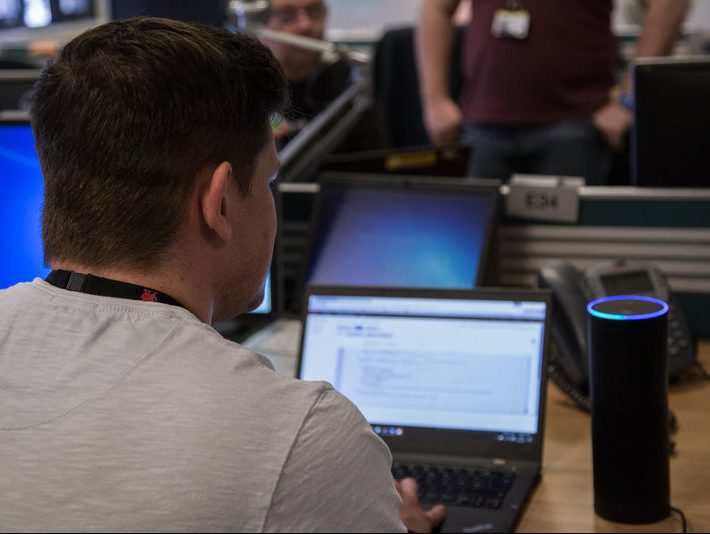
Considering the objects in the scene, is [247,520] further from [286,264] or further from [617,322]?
[286,264]

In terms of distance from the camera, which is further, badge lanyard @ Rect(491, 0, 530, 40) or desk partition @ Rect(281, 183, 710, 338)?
badge lanyard @ Rect(491, 0, 530, 40)

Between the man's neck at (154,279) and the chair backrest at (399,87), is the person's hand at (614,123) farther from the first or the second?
the man's neck at (154,279)

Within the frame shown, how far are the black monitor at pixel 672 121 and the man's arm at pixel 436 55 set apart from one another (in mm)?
1098

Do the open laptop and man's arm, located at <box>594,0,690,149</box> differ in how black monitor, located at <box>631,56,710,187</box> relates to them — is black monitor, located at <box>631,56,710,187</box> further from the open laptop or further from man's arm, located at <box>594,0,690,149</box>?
man's arm, located at <box>594,0,690,149</box>

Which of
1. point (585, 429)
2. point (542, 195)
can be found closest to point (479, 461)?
point (585, 429)

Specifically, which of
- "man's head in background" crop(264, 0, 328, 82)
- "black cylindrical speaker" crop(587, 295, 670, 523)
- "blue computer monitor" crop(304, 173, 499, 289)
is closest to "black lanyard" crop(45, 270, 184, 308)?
"black cylindrical speaker" crop(587, 295, 670, 523)

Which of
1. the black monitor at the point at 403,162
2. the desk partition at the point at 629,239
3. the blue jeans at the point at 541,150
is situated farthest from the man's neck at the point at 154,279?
the blue jeans at the point at 541,150

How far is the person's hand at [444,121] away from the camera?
9.58 feet

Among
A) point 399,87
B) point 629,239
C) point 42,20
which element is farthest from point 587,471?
point 42,20

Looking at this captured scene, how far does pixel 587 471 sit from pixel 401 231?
63 centimetres

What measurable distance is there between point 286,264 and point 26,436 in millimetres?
1334

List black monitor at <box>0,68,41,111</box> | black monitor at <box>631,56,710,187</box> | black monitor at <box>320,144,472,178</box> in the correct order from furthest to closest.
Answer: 1. black monitor at <box>320,144,472,178</box>
2. black monitor at <box>0,68,41,111</box>
3. black monitor at <box>631,56,710,187</box>

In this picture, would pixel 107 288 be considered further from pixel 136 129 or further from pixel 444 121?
pixel 444 121

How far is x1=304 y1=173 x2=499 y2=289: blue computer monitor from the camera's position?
6.15 ft
